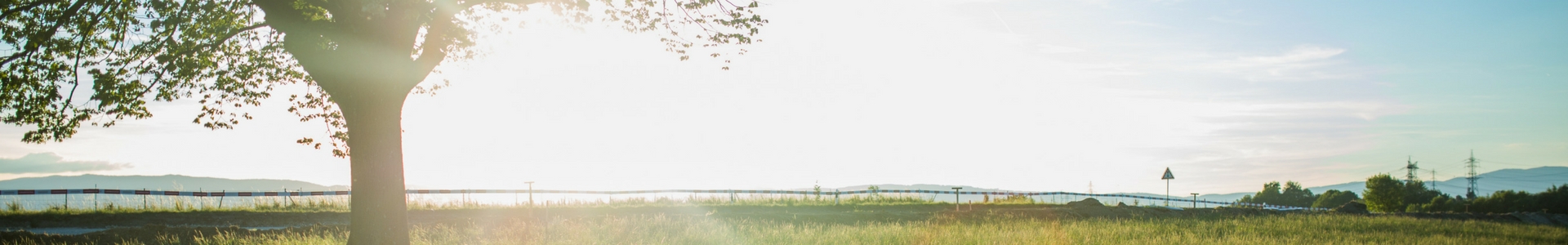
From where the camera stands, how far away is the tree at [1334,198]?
382 ft

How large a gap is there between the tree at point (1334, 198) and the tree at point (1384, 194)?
26.8m

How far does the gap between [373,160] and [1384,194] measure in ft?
325

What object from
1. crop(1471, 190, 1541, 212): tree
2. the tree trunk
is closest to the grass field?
the tree trunk

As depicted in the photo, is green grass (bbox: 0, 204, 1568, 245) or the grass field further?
the grass field

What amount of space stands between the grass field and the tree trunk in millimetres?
1673

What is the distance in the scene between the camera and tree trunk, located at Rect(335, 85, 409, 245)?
38.7 ft

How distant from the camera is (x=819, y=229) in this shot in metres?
17.3

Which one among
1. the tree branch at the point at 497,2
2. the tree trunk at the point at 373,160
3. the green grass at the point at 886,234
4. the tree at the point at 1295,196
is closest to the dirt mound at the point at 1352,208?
the green grass at the point at 886,234

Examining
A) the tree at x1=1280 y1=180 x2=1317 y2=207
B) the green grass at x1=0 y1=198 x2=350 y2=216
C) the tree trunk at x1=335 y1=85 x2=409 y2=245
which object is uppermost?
the tree trunk at x1=335 y1=85 x2=409 y2=245

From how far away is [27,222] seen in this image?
21297mm

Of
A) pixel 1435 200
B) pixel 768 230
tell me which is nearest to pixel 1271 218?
pixel 768 230

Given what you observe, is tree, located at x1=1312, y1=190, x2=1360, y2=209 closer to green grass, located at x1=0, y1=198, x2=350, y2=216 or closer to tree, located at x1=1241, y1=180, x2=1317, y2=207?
tree, located at x1=1241, y1=180, x2=1317, y2=207

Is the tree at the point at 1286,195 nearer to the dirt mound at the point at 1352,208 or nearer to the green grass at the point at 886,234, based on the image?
the dirt mound at the point at 1352,208

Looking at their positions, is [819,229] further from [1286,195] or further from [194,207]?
[1286,195]
